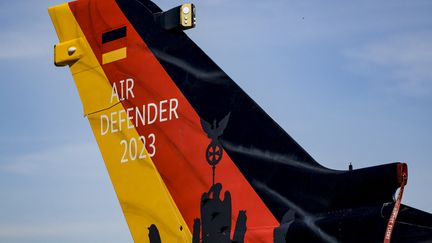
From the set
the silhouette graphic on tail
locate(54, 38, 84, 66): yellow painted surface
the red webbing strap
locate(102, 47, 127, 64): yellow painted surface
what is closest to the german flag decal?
locate(102, 47, 127, 64): yellow painted surface

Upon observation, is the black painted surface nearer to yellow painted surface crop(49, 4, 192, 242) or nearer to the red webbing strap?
the red webbing strap

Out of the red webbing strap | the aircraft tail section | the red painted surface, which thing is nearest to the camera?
the red webbing strap

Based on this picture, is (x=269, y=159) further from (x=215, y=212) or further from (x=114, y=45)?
(x=114, y=45)

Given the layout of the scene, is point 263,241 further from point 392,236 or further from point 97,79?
point 97,79

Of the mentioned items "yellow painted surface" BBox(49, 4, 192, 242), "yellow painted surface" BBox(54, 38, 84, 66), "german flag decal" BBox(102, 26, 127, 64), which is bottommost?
"yellow painted surface" BBox(49, 4, 192, 242)

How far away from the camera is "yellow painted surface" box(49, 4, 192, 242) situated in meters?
10.1

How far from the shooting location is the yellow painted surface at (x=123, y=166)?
1014 centimetres

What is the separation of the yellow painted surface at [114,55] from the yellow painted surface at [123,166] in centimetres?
14

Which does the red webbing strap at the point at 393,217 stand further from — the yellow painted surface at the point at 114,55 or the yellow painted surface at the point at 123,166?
the yellow painted surface at the point at 114,55

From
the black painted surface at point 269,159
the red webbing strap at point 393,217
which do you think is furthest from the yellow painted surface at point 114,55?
the red webbing strap at point 393,217

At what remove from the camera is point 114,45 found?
Answer: 11.1 metres

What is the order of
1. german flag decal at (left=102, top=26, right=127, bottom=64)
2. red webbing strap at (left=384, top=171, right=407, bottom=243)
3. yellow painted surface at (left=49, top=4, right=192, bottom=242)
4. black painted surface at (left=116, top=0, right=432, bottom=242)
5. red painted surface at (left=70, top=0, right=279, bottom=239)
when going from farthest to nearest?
german flag decal at (left=102, top=26, right=127, bottom=64) < yellow painted surface at (left=49, top=4, right=192, bottom=242) < red painted surface at (left=70, top=0, right=279, bottom=239) < black painted surface at (left=116, top=0, right=432, bottom=242) < red webbing strap at (left=384, top=171, right=407, bottom=243)

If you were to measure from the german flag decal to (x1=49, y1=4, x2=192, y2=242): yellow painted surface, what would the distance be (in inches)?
7.5

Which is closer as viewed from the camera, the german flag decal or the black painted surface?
the black painted surface
